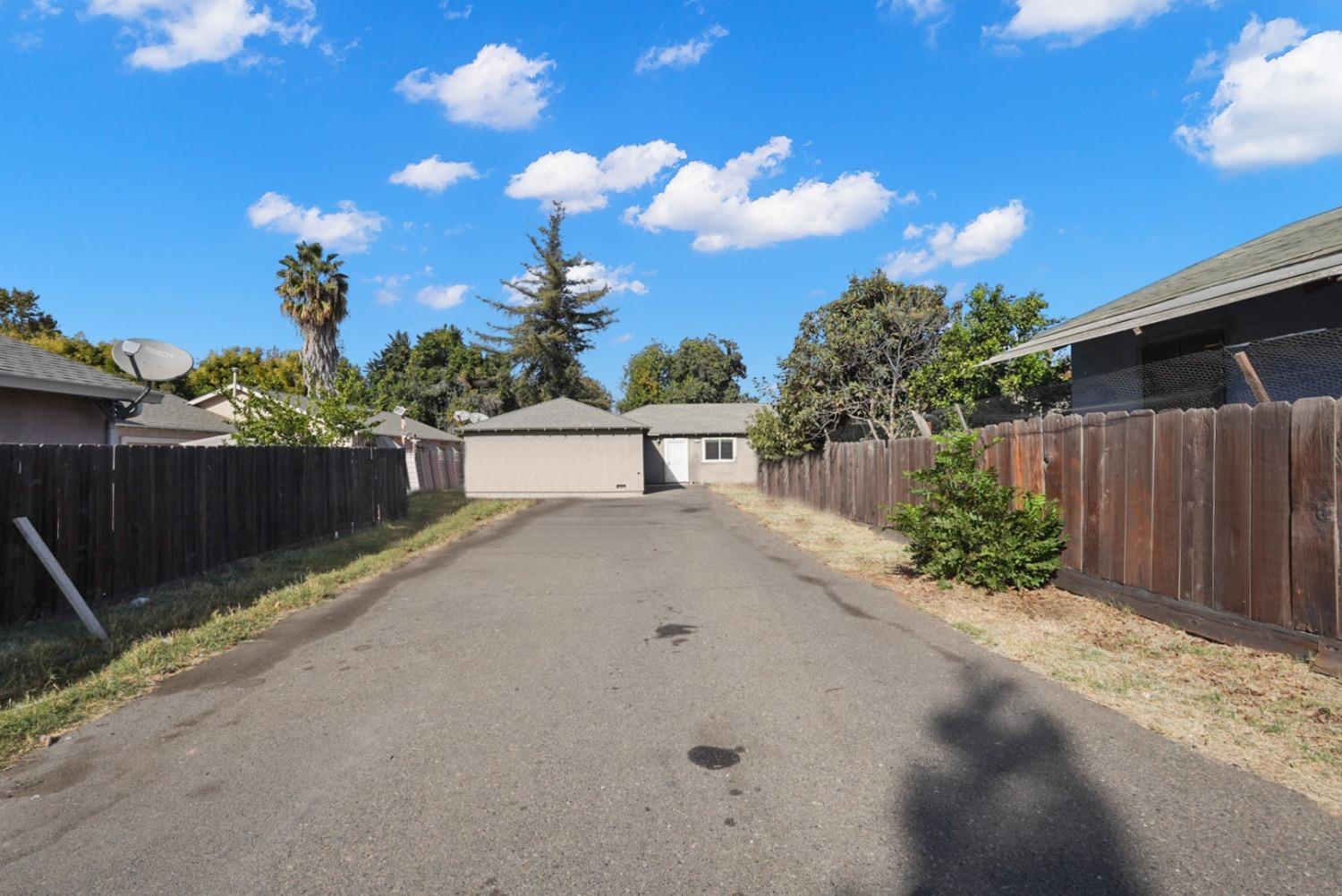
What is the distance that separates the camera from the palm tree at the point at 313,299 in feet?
80.5

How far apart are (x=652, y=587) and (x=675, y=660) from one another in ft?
9.68

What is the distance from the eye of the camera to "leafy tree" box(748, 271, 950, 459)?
17.7 m

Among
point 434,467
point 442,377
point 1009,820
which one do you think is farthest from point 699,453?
point 1009,820

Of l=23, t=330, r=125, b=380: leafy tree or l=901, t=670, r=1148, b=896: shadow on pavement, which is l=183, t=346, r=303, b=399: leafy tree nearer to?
l=23, t=330, r=125, b=380: leafy tree

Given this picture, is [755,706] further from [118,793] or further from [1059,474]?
[1059,474]

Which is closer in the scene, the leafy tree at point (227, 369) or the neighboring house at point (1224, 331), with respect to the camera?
the neighboring house at point (1224, 331)

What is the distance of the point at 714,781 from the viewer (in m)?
3.30

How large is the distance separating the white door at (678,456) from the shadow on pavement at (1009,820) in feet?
95.5

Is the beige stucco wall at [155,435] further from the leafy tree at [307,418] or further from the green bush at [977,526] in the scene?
the green bush at [977,526]

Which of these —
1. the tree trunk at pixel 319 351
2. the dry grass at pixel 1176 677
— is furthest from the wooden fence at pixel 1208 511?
the tree trunk at pixel 319 351

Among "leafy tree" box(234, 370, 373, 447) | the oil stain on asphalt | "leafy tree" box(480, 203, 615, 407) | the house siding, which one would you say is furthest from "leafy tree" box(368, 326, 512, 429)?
the oil stain on asphalt

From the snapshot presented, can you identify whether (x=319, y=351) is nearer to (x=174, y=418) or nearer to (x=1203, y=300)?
(x=174, y=418)

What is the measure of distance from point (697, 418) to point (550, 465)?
9.72 m

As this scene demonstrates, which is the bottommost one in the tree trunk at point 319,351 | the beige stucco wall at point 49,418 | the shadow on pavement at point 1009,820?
the shadow on pavement at point 1009,820
